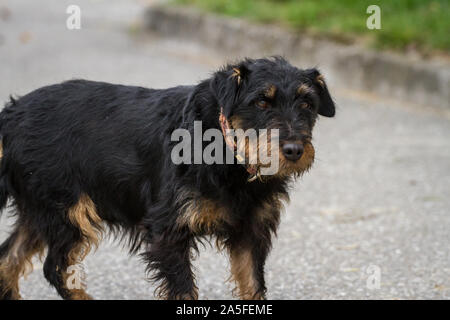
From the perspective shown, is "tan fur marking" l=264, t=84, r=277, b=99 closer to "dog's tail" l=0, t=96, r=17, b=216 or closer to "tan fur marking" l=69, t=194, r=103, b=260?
"tan fur marking" l=69, t=194, r=103, b=260

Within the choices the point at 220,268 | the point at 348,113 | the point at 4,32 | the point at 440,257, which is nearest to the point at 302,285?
the point at 220,268

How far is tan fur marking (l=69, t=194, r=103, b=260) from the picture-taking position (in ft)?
16.2

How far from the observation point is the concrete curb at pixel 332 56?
400 inches

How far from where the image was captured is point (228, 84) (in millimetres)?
4383

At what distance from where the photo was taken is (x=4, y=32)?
15.1 metres

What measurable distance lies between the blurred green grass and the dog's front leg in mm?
7070

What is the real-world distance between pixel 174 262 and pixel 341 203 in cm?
324

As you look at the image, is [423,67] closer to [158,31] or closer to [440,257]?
[440,257]

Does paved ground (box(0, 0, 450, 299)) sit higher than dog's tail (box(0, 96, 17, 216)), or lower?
lower

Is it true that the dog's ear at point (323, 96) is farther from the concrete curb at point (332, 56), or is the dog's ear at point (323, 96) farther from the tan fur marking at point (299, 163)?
the concrete curb at point (332, 56)

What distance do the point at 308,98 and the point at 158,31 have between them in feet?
35.1

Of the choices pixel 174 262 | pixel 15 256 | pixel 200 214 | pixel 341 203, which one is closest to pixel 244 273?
pixel 174 262
